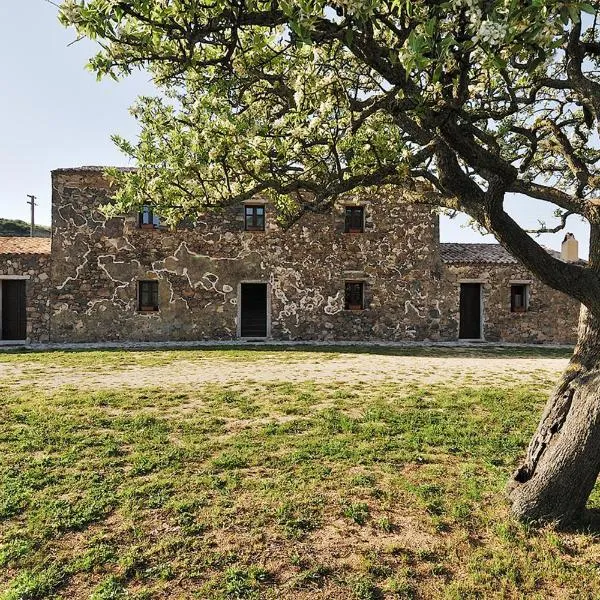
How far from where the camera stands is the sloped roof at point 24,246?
44.0 feet

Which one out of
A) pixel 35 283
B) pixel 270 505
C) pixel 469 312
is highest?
pixel 35 283

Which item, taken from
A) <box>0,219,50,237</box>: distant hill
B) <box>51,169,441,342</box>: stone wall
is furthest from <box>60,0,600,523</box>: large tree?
<box>0,219,50,237</box>: distant hill

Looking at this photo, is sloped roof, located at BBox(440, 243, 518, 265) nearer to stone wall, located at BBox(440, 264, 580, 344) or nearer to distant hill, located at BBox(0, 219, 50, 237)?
stone wall, located at BBox(440, 264, 580, 344)

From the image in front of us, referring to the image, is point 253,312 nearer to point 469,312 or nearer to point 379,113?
point 469,312

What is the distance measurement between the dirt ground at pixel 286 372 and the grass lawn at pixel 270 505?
1699mm

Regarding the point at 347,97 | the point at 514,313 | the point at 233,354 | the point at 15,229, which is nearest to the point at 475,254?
the point at 514,313

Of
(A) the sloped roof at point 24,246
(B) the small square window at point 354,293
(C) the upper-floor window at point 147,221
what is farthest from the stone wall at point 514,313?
(A) the sloped roof at point 24,246

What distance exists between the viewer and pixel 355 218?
14664 mm

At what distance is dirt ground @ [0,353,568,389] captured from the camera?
780 centimetres

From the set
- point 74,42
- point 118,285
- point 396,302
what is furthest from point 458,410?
point 118,285

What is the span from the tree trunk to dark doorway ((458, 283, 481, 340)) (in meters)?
12.7

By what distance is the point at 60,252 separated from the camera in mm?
13281

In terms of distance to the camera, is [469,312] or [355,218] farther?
[469,312]

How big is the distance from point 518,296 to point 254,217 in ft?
33.0
